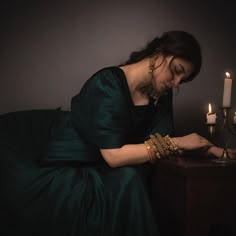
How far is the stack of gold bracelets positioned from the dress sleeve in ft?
0.28

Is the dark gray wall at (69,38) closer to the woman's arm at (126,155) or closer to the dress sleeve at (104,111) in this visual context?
the dress sleeve at (104,111)

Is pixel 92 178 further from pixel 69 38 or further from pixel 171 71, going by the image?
pixel 69 38

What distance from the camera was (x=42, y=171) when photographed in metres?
1.13

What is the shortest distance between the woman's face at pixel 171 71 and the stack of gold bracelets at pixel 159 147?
0.67 ft

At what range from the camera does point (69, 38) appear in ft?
5.66

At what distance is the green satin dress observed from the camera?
99 centimetres

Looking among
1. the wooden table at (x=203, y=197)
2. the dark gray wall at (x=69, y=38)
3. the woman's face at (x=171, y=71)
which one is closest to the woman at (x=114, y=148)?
the woman's face at (x=171, y=71)

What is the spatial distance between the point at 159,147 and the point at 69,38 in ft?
2.76

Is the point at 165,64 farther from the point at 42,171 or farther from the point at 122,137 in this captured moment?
the point at 42,171

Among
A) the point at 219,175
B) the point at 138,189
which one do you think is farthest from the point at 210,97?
the point at 138,189

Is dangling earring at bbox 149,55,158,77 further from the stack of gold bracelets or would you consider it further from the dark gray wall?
the dark gray wall

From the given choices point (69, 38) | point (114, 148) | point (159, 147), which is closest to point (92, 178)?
point (114, 148)

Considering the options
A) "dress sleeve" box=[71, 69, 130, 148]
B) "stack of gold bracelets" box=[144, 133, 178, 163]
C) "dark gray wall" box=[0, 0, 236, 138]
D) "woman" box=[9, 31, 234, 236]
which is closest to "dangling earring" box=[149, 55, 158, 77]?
"woman" box=[9, 31, 234, 236]

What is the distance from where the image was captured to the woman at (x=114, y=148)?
995 millimetres
